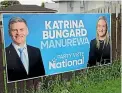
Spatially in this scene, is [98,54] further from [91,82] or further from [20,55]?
[20,55]

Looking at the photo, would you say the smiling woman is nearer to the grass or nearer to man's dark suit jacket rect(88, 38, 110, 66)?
man's dark suit jacket rect(88, 38, 110, 66)

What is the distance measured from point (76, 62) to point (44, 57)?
0.97 meters

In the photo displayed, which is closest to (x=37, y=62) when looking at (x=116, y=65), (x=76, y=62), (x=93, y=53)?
(x=76, y=62)

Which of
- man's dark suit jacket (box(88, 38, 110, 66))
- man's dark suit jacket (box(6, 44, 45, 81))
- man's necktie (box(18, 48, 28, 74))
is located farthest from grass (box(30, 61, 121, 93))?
man's necktie (box(18, 48, 28, 74))

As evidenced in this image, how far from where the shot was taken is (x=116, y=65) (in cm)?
844

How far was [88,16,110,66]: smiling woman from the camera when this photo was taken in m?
7.94

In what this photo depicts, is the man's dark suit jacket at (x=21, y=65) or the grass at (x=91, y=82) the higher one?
the man's dark suit jacket at (x=21, y=65)

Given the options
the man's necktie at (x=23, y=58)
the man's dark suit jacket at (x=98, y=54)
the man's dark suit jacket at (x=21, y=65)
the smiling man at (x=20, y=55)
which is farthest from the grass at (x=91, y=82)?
the man's necktie at (x=23, y=58)

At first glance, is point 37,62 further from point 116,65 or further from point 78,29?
point 116,65

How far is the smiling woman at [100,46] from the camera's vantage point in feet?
26.1

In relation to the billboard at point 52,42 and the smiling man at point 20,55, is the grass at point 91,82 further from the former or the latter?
the smiling man at point 20,55

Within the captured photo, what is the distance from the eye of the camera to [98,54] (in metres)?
8.12

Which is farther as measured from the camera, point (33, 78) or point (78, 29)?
point (78, 29)

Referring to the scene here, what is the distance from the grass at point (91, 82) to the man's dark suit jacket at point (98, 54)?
0.50 ft
